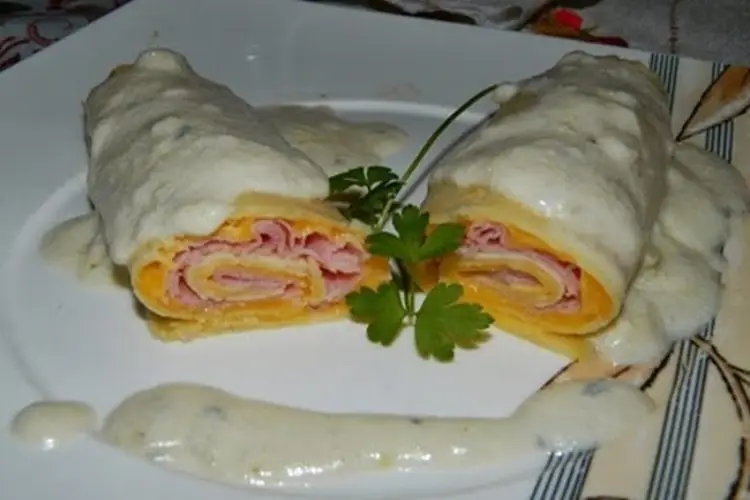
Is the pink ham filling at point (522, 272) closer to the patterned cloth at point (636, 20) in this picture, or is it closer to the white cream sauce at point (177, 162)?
the white cream sauce at point (177, 162)

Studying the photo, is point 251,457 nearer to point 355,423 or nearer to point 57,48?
point 355,423

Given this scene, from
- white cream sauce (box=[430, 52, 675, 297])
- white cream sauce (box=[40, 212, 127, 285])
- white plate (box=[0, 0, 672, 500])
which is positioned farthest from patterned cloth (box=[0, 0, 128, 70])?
white cream sauce (box=[430, 52, 675, 297])

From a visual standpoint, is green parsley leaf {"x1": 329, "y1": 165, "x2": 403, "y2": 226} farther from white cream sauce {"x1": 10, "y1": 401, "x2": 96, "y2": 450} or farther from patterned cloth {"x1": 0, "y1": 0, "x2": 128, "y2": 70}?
patterned cloth {"x1": 0, "y1": 0, "x2": 128, "y2": 70}

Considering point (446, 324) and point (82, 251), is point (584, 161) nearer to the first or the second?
point (446, 324)

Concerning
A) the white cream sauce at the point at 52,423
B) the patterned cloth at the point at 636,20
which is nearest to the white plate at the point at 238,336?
the white cream sauce at the point at 52,423

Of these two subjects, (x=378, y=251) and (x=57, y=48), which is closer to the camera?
(x=378, y=251)

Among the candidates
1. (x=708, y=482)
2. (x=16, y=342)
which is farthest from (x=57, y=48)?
(x=708, y=482)
